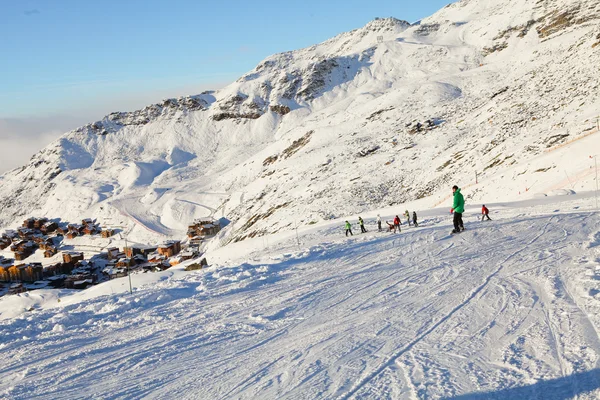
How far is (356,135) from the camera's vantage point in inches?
2362

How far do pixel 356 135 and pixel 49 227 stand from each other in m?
52.4

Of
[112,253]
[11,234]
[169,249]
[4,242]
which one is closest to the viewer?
[169,249]

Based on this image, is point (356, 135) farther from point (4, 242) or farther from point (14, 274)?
point (4, 242)

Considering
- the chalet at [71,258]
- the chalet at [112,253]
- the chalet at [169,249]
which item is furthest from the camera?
the chalet at [112,253]

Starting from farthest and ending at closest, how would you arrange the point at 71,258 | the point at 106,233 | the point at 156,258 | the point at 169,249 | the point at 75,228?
the point at 75,228
the point at 106,233
the point at 71,258
the point at 169,249
the point at 156,258

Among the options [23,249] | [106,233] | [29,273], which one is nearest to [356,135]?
[106,233]

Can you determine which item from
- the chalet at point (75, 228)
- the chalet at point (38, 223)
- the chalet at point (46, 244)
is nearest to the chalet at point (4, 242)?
the chalet at point (38, 223)

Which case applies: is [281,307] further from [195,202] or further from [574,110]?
[195,202]

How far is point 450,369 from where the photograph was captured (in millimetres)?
4367

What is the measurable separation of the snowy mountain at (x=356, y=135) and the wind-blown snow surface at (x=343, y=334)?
1633 cm

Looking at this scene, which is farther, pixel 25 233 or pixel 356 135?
pixel 25 233

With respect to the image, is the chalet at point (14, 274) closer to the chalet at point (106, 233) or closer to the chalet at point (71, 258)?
the chalet at point (71, 258)

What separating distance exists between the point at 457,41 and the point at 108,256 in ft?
292

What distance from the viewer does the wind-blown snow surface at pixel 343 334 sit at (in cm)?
430
